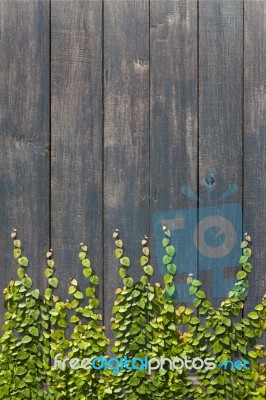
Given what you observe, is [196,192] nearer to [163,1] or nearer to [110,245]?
[110,245]

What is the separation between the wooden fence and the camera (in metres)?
2.49

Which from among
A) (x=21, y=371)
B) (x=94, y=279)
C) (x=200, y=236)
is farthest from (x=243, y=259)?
(x=21, y=371)

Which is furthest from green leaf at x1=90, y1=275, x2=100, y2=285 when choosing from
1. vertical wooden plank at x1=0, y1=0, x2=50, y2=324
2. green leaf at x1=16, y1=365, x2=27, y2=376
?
green leaf at x1=16, y1=365, x2=27, y2=376

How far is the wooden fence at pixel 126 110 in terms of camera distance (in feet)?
8.18

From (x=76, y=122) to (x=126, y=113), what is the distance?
20 cm

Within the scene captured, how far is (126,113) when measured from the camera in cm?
249

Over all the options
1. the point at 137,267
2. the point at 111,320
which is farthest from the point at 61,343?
the point at 137,267

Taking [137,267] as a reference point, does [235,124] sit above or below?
above

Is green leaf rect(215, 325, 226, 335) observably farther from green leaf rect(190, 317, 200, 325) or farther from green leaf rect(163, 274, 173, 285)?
green leaf rect(163, 274, 173, 285)

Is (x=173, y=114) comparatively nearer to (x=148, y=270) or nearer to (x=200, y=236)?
(x=200, y=236)

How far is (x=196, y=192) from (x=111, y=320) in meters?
0.62

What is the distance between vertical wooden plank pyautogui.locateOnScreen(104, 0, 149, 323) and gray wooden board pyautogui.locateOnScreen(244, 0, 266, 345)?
1.32 ft

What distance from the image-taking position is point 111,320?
8.25ft

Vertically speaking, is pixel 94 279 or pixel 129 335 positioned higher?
pixel 94 279
